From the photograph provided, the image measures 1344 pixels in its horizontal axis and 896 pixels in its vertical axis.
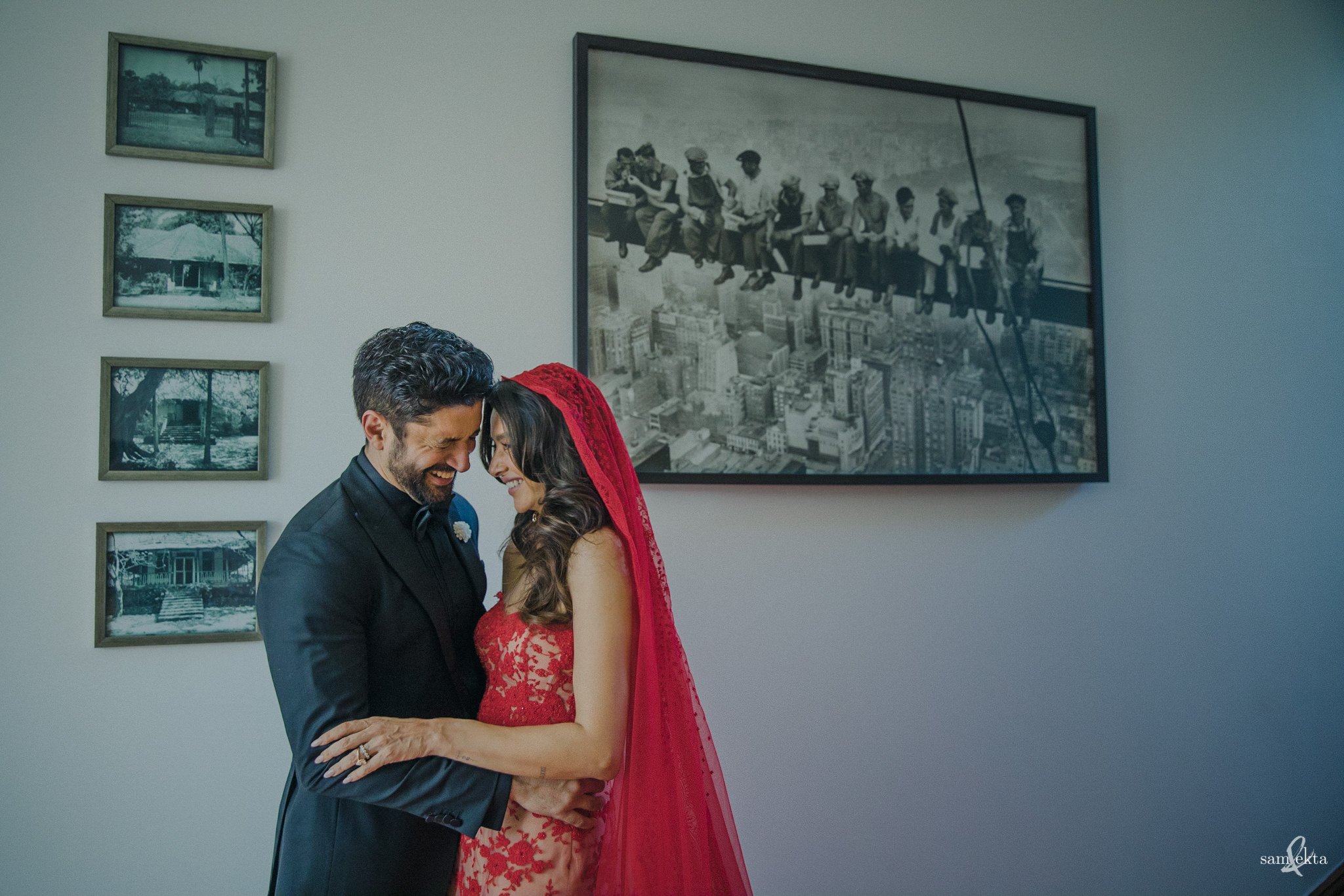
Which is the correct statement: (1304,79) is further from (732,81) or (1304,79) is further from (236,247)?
(236,247)

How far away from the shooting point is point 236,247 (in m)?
2.41

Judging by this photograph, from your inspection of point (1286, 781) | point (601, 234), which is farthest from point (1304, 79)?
point (601, 234)

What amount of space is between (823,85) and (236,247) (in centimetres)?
173

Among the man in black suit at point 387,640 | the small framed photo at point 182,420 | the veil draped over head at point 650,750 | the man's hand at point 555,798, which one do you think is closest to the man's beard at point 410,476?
the man in black suit at point 387,640

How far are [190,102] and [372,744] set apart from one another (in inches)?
64.1

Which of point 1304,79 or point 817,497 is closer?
point 817,497

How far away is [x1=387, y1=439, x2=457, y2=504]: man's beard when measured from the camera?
190cm

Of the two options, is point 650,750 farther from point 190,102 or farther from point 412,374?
point 190,102

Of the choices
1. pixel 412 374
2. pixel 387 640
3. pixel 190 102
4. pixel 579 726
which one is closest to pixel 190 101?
pixel 190 102

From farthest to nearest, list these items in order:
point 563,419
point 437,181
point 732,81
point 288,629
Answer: point 732,81 < point 437,181 < point 563,419 < point 288,629

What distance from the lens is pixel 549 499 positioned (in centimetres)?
193

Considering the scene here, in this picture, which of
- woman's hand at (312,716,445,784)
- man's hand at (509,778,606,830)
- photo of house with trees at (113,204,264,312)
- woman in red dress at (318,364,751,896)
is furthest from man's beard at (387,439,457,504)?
photo of house with trees at (113,204,264,312)

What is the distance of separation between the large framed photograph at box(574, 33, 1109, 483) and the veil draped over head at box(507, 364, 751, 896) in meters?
0.72

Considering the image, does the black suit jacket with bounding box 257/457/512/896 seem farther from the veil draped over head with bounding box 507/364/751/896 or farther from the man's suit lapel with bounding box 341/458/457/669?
the veil draped over head with bounding box 507/364/751/896
